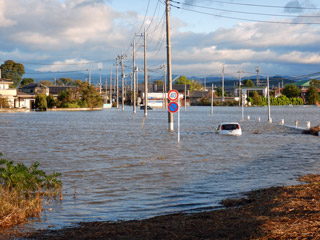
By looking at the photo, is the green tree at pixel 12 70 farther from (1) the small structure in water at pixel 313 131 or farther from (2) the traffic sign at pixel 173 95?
(2) the traffic sign at pixel 173 95

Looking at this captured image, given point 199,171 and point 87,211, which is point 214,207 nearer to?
point 87,211

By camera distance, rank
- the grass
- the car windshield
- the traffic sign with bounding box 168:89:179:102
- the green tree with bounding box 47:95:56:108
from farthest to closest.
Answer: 1. the green tree with bounding box 47:95:56:108
2. the car windshield
3. the traffic sign with bounding box 168:89:179:102
4. the grass

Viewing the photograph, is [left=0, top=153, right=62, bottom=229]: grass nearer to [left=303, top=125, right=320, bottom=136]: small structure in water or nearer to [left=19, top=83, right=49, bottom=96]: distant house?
[left=303, top=125, right=320, bottom=136]: small structure in water

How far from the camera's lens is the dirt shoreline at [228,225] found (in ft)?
24.8

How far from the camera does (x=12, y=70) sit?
171 meters

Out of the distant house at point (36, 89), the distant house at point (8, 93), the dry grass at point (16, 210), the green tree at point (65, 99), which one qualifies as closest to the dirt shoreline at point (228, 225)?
the dry grass at point (16, 210)

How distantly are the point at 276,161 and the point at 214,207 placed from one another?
402 inches

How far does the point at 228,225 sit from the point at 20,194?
5578mm

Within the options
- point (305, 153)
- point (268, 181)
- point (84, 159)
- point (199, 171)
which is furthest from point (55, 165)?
point (305, 153)

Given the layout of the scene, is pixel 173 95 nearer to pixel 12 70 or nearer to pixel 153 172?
pixel 153 172

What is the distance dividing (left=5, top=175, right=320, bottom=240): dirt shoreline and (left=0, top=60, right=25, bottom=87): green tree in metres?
168

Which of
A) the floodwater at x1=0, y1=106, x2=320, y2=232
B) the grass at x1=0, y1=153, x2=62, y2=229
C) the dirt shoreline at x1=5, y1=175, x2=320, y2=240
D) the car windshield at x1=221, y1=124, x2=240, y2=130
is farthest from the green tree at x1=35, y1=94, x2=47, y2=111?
the dirt shoreline at x1=5, y1=175, x2=320, y2=240

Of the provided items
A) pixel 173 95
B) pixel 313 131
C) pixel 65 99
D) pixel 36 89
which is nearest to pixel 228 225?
pixel 173 95

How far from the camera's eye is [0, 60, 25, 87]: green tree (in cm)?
17012
